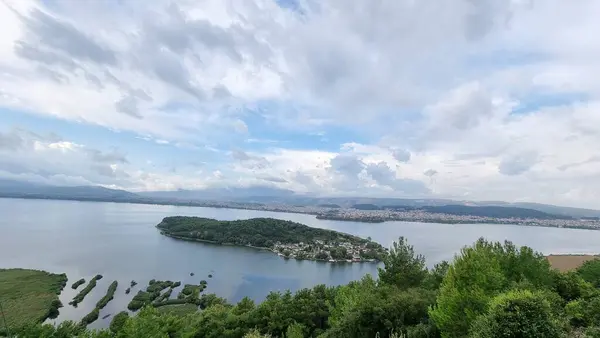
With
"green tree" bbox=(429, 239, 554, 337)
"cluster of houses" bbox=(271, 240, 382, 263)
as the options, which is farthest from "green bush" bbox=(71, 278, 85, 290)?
"green tree" bbox=(429, 239, 554, 337)

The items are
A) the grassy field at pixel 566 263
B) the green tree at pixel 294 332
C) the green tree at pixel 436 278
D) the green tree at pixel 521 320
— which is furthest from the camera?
the grassy field at pixel 566 263

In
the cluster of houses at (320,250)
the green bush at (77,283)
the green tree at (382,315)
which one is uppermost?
the green tree at (382,315)

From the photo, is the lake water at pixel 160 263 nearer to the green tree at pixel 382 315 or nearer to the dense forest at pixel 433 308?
the dense forest at pixel 433 308

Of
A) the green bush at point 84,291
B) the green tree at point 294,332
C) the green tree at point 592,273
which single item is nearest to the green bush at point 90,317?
the green bush at point 84,291

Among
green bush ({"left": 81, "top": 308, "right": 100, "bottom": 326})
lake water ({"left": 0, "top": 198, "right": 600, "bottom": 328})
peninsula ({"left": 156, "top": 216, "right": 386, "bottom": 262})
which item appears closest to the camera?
green bush ({"left": 81, "top": 308, "right": 100, "bottom": 326})

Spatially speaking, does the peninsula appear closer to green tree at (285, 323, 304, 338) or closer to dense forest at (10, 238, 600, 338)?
dense forest at (10, 238, 600, 338)

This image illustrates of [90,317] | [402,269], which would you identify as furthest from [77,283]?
[402,269]
